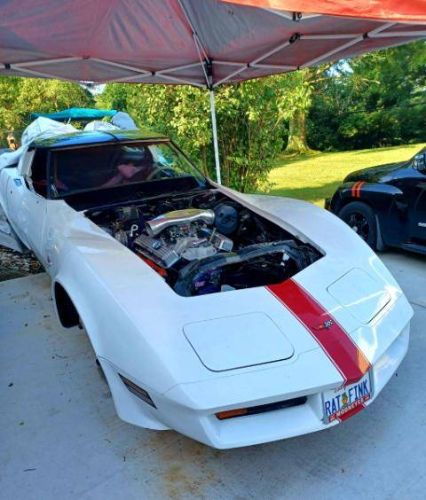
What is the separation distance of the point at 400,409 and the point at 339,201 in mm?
3039

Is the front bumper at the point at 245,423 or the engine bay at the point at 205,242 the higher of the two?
the engine bay at the point at 205,242

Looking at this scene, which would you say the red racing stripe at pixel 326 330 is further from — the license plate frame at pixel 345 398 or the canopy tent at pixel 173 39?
the canopy tent at pixel 173 39

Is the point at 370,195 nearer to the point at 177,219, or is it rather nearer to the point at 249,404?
the point at 177,219

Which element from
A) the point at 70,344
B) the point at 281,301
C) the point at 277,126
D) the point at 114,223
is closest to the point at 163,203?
the point at 114,223

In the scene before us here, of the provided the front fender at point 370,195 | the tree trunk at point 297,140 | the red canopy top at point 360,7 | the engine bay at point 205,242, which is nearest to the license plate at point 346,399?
the engine bay at point 205,242

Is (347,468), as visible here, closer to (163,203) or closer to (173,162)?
(163,203)

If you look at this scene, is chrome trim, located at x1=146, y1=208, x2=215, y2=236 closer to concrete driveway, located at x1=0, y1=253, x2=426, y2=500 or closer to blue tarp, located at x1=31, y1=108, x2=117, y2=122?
concrete driveway, located at x1=0, y1=253, x2=426, y2=500

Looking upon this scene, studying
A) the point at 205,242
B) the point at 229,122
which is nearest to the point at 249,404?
the point at 205,242

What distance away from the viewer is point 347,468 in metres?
1.95

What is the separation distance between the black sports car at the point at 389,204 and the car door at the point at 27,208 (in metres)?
3.18

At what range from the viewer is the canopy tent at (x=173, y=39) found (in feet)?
12.5

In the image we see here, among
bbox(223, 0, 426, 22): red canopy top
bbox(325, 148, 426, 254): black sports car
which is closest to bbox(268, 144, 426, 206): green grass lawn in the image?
bbox(325, 148, 426, 254): black sports car

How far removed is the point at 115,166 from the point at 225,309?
7.65ft

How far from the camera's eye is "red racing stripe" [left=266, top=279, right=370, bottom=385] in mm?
1872
